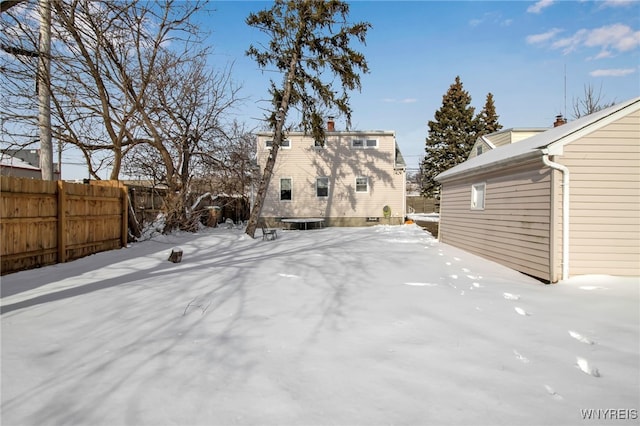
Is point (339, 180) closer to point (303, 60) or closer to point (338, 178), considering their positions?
point (338, 178)

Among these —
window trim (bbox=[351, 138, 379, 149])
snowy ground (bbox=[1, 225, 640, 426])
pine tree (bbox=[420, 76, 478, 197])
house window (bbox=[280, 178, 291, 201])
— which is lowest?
snowy ground (bbox=[1, 225, 640, 426])

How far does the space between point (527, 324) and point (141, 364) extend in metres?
4.04

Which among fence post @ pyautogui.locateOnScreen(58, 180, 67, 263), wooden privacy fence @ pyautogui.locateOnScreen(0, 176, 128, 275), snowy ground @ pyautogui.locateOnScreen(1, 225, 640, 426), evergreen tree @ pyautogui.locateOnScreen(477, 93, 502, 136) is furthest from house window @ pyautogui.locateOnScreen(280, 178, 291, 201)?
evergreen tree @ pyautogui.locateOnScreen(477, 93, 502, 136)

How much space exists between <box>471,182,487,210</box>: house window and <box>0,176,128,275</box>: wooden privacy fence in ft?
31.2

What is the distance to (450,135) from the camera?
2862 centimetres

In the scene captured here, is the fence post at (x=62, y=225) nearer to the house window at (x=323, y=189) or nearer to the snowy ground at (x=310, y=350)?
the snowy ground at (x=310, y=350)

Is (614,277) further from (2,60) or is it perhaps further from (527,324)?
(2,60)

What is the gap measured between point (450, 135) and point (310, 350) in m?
29.4

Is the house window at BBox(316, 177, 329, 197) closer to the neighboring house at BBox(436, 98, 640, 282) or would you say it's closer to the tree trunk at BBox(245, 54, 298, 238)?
the tree trunk at BBox(245, 54, 298, 238)

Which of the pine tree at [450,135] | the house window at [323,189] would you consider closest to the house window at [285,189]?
the house window at [323,189]

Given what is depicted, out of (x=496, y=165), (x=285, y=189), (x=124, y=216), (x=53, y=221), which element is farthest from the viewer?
(x=285, y=189)

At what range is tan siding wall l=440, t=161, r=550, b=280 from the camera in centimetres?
600

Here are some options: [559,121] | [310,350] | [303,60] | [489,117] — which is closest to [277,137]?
[303,60]

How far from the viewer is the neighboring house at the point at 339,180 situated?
18.1m
